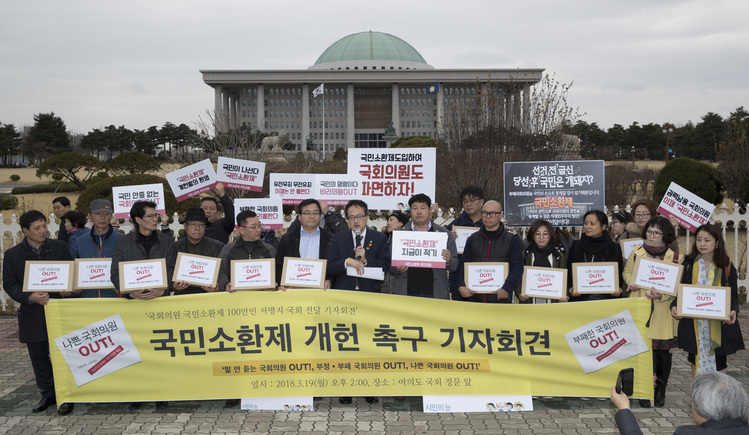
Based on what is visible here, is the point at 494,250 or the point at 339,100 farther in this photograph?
the point at 339,100

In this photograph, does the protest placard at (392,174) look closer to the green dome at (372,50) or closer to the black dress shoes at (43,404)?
the black dress shoes at (43,404)

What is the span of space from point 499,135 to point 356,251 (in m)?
11.2

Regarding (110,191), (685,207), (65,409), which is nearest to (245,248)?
(65,409)

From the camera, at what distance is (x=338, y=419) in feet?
19.4

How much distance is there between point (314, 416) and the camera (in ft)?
19.6

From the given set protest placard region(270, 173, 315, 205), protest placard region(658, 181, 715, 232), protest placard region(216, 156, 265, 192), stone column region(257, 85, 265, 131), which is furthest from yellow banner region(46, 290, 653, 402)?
stone column region(257, 85, 265, 131)

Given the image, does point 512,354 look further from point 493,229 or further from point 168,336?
point 168,336

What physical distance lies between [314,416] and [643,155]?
76665mm

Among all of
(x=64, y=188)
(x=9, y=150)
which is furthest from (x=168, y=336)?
(x=9, y=150)

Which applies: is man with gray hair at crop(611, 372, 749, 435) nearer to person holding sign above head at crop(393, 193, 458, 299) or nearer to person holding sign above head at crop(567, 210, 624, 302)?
person holding sign above head at crop(567, 210, 624, 302)

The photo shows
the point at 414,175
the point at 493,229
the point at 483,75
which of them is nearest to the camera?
the point at 493,229

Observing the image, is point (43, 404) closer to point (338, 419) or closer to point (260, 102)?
point (338, 419)

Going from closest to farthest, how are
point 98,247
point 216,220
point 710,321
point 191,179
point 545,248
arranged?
1. point 710,321
2. point 545,248
3. point 98,247
4. point 216,220
5. point 191,179

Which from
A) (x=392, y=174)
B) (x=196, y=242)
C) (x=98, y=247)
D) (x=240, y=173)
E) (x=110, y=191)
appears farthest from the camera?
(x=110, y=191)
